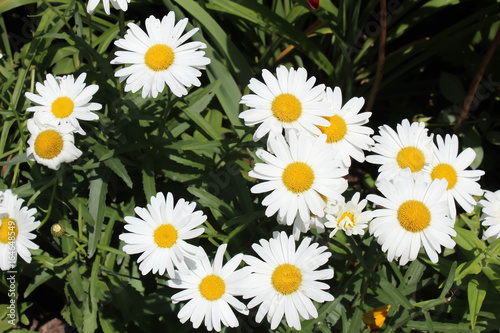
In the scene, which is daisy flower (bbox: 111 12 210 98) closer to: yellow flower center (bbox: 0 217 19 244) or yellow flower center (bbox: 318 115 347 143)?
yellow flower center (bbox: 318 115 347 143)

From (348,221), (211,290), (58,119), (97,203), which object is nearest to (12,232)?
(97,203)

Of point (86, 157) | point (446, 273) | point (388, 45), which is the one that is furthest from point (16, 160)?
point (388, 45)

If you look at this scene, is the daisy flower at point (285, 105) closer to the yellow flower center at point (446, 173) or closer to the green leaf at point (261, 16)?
the yellow flower center at point (446, 173)

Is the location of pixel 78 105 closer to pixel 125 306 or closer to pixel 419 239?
pixel 125 306

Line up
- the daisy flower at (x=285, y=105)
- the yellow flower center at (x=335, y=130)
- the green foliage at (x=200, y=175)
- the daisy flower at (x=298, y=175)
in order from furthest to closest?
the green foliage at (x=200, y=175) < the yellow flower center at (x=335, y=130) < the daisy flower at (x=285, y=105) < the daisy flower at (x=298, y=175)

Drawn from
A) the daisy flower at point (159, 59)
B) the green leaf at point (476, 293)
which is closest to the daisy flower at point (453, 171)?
the green leaf at point (476, 293)

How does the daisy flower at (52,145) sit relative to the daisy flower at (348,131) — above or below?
below
